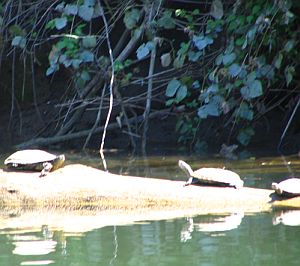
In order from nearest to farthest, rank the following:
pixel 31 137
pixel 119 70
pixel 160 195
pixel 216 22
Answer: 1. pixel 160 195
2. pixel 216 22
3. pixel 119 70
4. pixel 31 137

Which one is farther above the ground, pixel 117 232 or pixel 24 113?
pixel 24 113

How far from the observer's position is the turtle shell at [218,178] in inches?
210

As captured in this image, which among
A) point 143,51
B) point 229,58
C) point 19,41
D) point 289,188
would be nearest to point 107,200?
point 289,188

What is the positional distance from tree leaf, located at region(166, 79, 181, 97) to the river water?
9.37 ft

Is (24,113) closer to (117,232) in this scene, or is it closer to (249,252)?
(117,232)

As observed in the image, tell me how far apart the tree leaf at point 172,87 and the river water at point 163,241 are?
2.85 m

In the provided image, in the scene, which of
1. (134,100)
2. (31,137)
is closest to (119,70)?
(134,100)

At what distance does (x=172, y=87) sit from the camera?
794 cm

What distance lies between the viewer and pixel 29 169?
19.7 feet

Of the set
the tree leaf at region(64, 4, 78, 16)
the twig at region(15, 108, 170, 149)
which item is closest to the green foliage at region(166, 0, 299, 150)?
the twig at region(15, 108, 170, 149)

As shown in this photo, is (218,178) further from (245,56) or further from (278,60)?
(245,56)

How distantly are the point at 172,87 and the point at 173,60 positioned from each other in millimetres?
899

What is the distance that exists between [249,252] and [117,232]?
2.74ft

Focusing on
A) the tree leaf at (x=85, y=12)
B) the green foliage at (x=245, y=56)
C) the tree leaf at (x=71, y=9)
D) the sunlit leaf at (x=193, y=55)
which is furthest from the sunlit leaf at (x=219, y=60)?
the tree leaf at (x=71, y=9)
